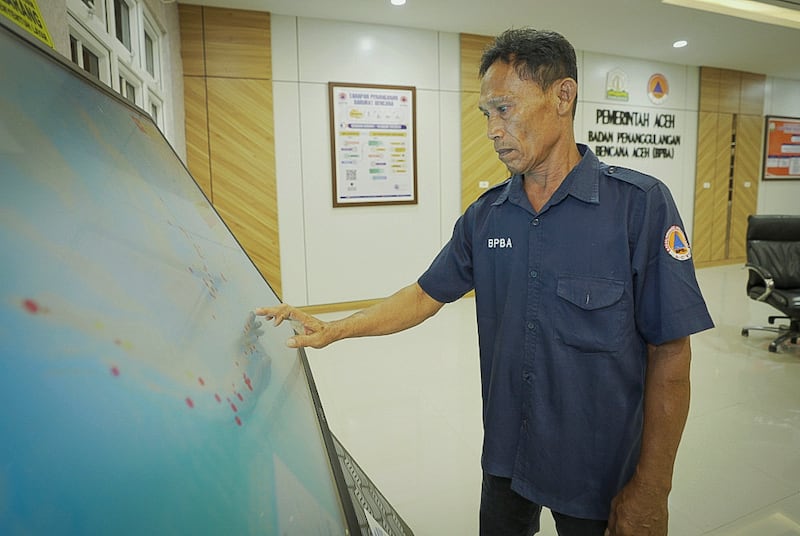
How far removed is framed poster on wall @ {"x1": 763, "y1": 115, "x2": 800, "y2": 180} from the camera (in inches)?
342

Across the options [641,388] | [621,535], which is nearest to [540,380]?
[641,388]

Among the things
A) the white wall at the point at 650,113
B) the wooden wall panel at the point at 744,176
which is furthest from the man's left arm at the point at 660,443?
the wooden wall panel at the point at 744,176

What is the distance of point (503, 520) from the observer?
134 cm

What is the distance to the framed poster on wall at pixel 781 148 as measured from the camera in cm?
870

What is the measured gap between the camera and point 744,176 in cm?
849

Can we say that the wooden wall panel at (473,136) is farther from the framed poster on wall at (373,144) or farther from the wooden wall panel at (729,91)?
the wooden wall panel at (729,91)

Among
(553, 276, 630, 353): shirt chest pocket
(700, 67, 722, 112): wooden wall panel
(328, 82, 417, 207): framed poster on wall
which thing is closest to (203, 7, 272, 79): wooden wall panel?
(328, 82, 417, 207): framed poster on wall

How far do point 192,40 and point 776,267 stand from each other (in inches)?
235

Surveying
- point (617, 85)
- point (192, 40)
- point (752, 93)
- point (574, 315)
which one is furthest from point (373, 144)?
point (752, 93)

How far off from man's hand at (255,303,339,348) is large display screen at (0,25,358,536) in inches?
9.1

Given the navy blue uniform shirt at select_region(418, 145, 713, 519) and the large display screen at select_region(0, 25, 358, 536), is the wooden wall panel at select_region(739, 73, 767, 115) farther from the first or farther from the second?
the large display screen at select_region(0, 25, 358, 536)

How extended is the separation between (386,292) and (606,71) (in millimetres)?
4655

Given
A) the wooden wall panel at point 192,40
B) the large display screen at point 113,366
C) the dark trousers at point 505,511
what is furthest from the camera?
the wooden wall panel at point 192,40

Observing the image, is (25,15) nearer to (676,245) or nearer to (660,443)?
(676,245)
